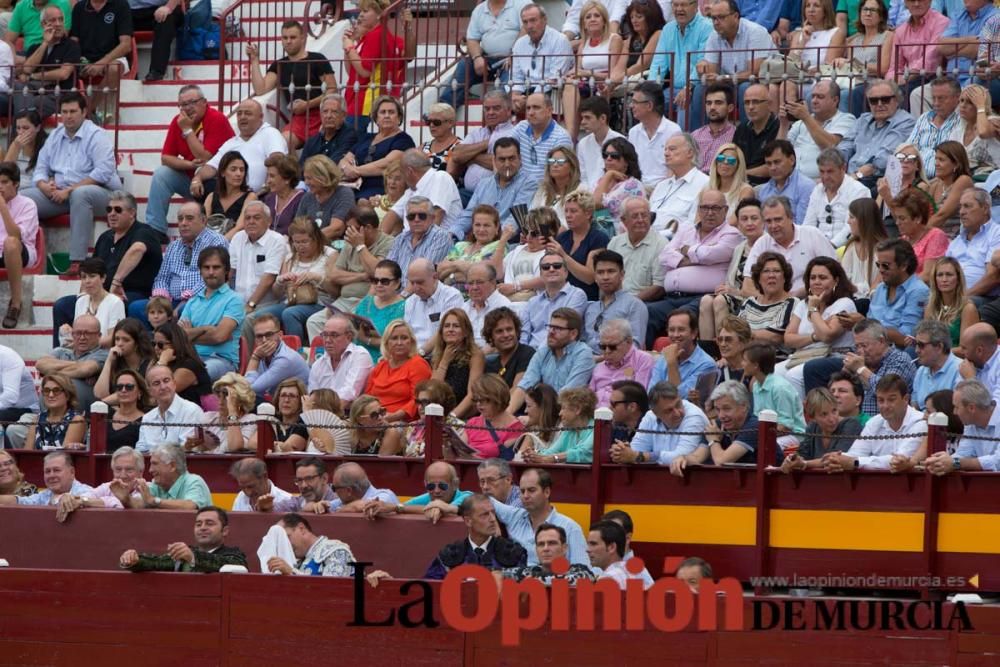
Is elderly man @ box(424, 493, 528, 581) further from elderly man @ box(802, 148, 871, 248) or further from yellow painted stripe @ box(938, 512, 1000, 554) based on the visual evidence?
elderly man @ box(802, 148, 871, 248)

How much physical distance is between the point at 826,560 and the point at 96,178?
7.89 metres

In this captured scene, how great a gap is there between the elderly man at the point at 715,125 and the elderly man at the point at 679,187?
1.03 feet

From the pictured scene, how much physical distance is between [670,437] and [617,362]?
978 mm

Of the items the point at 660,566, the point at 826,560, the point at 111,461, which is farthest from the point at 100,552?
the point at 826,560

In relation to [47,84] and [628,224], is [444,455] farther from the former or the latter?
[47,84]

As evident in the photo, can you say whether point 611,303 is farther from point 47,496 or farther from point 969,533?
point 47,496

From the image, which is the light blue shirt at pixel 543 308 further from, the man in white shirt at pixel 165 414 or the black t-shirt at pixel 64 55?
the black t-shirt at pixel 64 55

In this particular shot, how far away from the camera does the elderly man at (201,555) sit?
13.4m

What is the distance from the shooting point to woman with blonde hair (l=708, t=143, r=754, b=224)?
1661 cm

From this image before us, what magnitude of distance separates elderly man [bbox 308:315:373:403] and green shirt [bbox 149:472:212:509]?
122 cm

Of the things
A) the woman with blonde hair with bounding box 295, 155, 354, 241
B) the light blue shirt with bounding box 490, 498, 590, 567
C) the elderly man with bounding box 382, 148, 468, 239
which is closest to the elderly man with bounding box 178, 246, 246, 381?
the woman with blonde hair with bounding box 295, 155, 354, 241

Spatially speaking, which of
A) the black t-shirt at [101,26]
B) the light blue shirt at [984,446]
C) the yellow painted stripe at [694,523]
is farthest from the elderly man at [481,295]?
the black t-shirt at [101,26]

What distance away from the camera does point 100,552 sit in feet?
49.1

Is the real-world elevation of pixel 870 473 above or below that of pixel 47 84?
below
